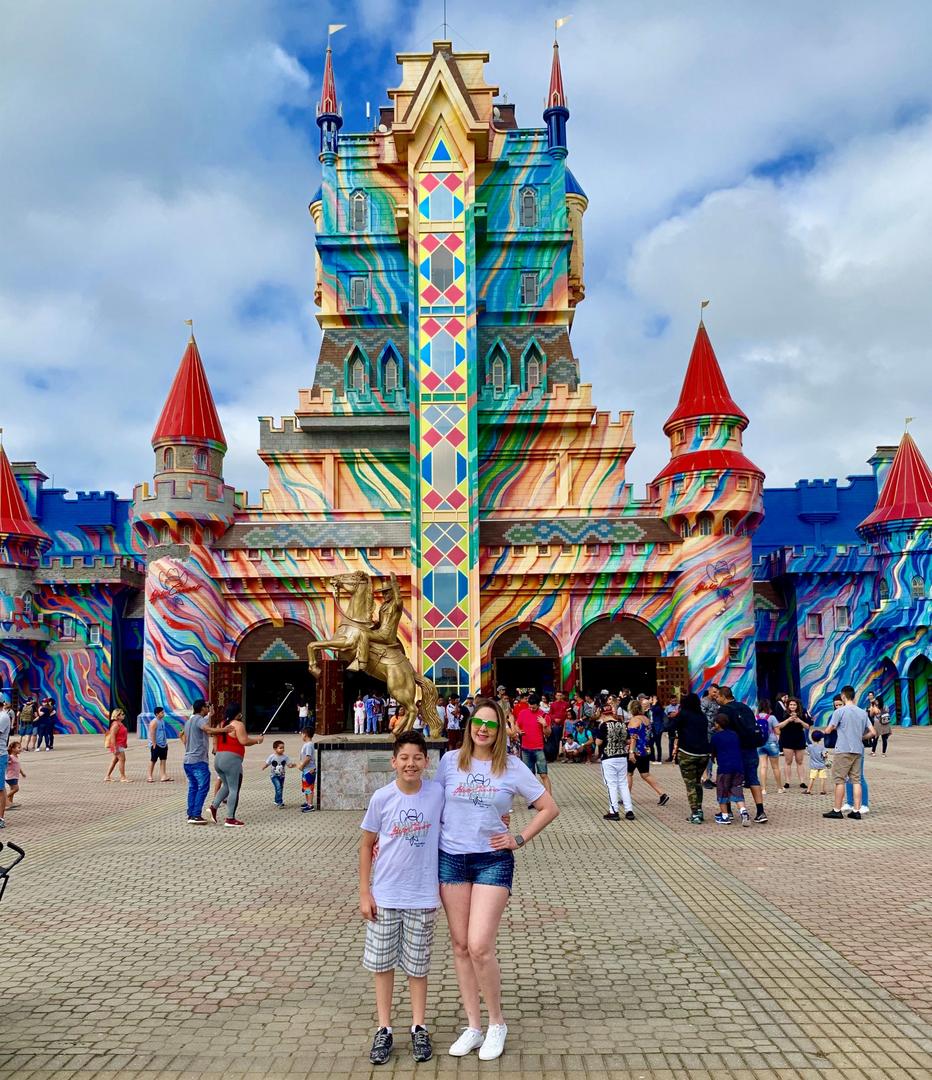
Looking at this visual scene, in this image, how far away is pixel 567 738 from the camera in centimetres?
2522

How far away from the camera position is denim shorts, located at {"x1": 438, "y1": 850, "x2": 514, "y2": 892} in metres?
5.29

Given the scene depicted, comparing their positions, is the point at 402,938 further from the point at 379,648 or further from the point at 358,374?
the point at 358,374

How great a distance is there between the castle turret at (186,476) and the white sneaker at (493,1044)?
110ft

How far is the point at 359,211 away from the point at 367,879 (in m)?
41.7

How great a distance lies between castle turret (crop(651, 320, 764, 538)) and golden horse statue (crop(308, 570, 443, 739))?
23.2 m

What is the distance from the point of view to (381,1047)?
17.0 feet

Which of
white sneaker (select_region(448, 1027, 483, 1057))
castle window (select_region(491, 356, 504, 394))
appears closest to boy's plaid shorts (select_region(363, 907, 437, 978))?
white sneaker (select_region(448, 1027, 483, 1057))

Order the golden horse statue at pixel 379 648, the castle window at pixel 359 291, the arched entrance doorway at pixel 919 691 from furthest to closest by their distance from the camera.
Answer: the castle window at pixel 359 291 < the arched entrance doorway at pixel 919 691 < the golden horse statue at pixel 379 648

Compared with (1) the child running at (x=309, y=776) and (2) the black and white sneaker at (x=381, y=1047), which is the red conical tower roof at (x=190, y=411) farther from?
(2) the black and white sneaker at (x=381, y=1047)

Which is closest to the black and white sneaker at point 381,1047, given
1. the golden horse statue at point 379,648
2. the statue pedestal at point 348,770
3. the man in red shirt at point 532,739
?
the golden horse statue at point 379,648

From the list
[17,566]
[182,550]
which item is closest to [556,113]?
[182,550]

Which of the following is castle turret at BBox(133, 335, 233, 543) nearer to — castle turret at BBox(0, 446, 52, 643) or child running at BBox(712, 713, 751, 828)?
castle turret at BBox(0, 446, 52, 643)

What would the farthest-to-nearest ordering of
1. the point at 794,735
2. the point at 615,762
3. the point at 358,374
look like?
the point at 358,374 → the point at 794,735 → the point at 615,762

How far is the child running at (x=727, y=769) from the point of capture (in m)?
13.2
